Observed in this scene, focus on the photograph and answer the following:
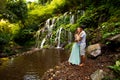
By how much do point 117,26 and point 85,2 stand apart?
1350 cm

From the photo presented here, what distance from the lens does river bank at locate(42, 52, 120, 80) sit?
10031 millimetres

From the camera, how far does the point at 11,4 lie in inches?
1089

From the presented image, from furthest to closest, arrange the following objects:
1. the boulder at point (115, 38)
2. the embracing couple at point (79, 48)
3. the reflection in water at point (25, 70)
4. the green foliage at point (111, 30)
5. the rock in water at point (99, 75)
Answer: the green foliage at point (111, 30) < the reflection in water at point (25, 70) < the boulder at point (115, 38) < the embracing couple at point (79, 48) < the rock in water at point (99, 75)

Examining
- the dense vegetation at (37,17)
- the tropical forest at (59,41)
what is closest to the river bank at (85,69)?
the tropical forest at (59,41)

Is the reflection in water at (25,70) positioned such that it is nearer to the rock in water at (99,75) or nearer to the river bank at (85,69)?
the river bank at (85,69)

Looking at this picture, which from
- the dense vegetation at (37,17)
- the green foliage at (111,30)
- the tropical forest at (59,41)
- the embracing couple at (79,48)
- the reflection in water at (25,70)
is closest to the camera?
the tropical forest at (59,41)

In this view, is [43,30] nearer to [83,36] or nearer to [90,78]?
[83,36]

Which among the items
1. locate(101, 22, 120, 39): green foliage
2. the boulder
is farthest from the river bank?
locate(101, 22, 120, 39): green foliage

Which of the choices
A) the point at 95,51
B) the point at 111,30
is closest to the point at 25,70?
the point at 95,51

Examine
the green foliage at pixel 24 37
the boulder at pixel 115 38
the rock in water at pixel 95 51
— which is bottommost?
the green foliage at pixel 24 37

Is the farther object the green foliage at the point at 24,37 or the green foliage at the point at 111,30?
the green foliage at the point at 24,37

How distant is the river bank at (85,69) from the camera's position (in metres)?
10.0

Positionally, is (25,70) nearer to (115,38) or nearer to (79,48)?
(79,48)

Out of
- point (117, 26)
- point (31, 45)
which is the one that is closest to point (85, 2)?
point (31, 45)
